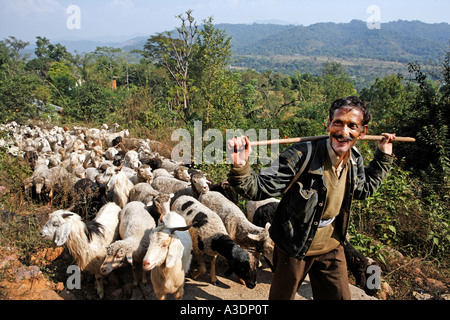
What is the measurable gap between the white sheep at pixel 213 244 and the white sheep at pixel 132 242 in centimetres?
66

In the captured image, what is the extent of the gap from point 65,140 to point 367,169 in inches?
437

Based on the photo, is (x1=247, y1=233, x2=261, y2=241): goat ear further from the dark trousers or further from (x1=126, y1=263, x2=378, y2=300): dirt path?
the dark trousers

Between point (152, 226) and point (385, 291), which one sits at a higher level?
point (152, 226)

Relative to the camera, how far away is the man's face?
7.50 ft

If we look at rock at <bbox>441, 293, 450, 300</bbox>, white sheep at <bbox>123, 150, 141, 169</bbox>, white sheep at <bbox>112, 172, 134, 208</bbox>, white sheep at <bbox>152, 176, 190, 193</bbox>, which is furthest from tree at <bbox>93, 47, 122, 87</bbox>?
rock at <bbox>441, 293, 450, 300</bbox>

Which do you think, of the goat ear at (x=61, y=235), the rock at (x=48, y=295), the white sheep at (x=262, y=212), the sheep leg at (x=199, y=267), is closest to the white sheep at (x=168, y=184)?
the white sheep at (x=262, y=212)

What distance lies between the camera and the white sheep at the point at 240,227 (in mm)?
4430

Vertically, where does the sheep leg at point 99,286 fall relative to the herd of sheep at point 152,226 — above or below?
below

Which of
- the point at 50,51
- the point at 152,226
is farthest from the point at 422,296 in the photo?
the point at 50,51

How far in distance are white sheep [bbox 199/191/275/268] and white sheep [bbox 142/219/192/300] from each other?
1.12 m

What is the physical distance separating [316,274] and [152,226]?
120 inches

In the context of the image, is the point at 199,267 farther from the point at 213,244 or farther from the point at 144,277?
the point at 144,277

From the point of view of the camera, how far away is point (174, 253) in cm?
353

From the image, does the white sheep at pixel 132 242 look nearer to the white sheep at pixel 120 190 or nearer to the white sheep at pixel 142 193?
the white sheep at pixel 142 193
